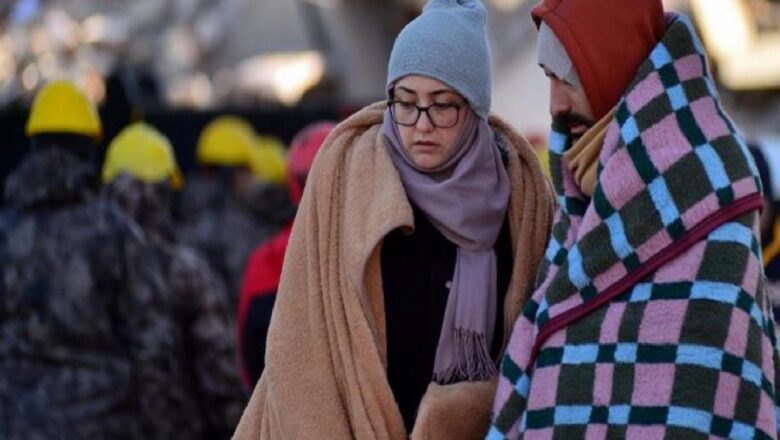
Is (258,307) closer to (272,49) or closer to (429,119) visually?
(429,119)

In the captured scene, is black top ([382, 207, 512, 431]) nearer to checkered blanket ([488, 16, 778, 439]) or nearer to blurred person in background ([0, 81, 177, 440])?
checkered blanket ([488, 16, 778, 439])

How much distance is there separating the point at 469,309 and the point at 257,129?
45.8ft

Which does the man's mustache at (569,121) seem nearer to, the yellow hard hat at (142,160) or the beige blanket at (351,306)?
the beige blanket at (351,306)

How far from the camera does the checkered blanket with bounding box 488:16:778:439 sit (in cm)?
415

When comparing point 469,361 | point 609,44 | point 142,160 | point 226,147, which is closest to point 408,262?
point 469,361

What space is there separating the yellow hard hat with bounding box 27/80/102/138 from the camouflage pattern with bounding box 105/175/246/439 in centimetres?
60

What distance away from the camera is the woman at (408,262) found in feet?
15.4

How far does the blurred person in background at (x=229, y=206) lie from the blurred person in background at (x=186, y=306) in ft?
5.35

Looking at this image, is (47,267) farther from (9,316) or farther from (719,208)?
(719,208)

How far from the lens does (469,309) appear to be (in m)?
4.70

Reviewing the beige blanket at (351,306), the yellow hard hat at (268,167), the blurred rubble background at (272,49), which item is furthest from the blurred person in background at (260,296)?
the blurred rubble background at (272,49)

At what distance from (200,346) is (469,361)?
312 cm

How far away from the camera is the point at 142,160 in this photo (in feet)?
27.9

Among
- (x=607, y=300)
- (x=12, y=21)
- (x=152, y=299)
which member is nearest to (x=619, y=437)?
(x=607, y=300)
